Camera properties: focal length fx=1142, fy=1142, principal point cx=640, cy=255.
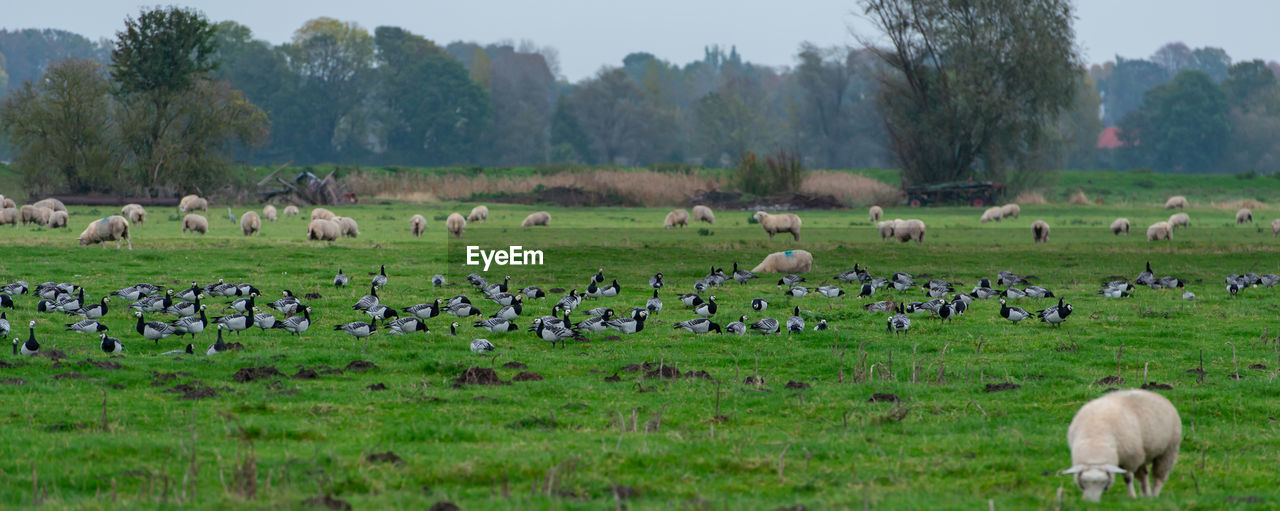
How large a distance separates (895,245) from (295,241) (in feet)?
70.2

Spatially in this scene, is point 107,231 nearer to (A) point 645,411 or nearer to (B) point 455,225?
(B) point 455,225

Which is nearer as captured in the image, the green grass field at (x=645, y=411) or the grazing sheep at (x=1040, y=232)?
the green grass field at (x=645, y=411)

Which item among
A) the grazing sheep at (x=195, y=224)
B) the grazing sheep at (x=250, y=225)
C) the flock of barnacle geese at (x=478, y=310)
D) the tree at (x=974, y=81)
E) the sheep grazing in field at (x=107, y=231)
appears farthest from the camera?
the tree at (x=974, y=81)

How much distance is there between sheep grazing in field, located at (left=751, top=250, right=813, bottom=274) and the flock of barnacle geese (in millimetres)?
4613

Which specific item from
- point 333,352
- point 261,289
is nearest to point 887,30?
point 261,289

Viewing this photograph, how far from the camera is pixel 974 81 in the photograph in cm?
7769

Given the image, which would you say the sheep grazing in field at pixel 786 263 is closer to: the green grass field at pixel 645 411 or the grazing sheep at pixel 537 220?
the green grass field at pixel 645 411

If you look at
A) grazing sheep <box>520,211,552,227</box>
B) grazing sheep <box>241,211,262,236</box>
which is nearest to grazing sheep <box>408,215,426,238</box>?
grazing sheep <box>241,211,262,236</box>

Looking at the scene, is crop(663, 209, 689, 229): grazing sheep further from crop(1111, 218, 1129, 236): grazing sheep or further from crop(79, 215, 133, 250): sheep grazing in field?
crop(79, 215, 133, 250): sheep grazing in field

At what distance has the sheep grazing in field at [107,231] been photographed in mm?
36188

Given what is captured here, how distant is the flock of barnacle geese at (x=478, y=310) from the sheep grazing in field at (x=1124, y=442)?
32.5 feet

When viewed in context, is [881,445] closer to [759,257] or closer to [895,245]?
[759,257]

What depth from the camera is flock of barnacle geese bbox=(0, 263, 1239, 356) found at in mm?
18672

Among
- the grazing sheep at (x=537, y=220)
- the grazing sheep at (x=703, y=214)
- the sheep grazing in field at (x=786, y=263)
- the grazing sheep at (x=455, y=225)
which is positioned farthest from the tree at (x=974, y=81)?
the sheep grazing in field at (x=786, y=263)
